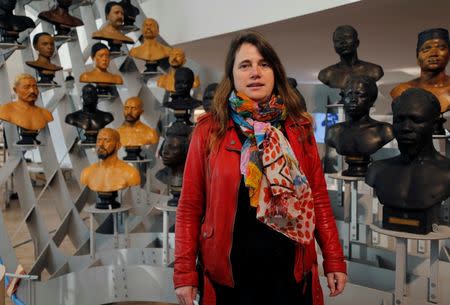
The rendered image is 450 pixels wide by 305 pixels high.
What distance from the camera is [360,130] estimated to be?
2.57 m

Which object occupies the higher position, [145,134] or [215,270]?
[145,134]

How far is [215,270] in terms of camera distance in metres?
1.25

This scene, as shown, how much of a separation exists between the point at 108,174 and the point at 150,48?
1.64 metres

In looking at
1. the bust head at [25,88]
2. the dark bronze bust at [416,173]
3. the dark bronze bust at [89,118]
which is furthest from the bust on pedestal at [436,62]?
the bust head at [25,88]

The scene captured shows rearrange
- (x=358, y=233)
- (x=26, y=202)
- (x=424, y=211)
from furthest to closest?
(x=26, y=202)
(x=358, y=233)
(x=424, y=211)

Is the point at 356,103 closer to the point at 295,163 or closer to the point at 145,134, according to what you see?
the point at 295,163

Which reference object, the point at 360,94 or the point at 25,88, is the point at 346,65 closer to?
the point at 360,94

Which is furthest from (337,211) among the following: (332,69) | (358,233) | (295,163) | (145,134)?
(295,163)

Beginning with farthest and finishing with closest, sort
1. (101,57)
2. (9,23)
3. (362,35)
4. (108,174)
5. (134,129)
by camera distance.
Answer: (101,57) < (134,129) < (362,35) < (9,23) < (108,174)

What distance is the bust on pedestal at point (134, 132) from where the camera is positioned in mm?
3787

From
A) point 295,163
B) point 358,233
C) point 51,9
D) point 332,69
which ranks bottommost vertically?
point 358,233

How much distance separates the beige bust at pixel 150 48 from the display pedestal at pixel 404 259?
285 centimetres

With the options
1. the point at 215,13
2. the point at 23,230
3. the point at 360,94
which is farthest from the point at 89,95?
the point at 23,230

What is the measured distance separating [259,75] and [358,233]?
183cm
